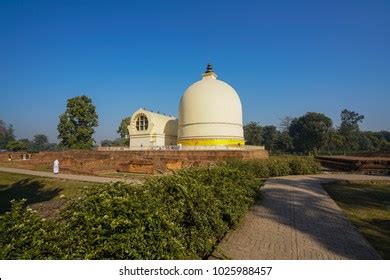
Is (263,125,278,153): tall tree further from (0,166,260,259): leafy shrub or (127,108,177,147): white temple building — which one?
(0,166,260,259): leafy shrub

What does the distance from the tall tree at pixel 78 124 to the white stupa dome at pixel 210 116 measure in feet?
56.0

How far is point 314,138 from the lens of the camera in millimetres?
52562

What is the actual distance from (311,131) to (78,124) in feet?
134

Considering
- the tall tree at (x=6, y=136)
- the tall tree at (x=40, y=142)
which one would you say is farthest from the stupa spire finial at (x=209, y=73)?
the tall tree at (x=40, y=142)

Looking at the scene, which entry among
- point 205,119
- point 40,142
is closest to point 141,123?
point 205,119

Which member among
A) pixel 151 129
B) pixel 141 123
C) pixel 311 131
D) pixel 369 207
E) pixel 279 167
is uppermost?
pixel 311 131

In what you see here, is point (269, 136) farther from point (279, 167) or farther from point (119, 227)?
point (119, 227)

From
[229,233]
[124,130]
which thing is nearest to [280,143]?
[124,130]

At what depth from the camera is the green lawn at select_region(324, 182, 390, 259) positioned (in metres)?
5.01

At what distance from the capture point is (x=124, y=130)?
154 ft

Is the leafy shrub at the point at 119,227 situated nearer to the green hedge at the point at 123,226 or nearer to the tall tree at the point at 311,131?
the green hedge at the point at 123,226

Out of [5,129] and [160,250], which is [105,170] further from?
[5,129]

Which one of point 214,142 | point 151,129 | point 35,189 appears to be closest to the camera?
point 35,189

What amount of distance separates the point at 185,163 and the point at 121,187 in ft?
43.2
